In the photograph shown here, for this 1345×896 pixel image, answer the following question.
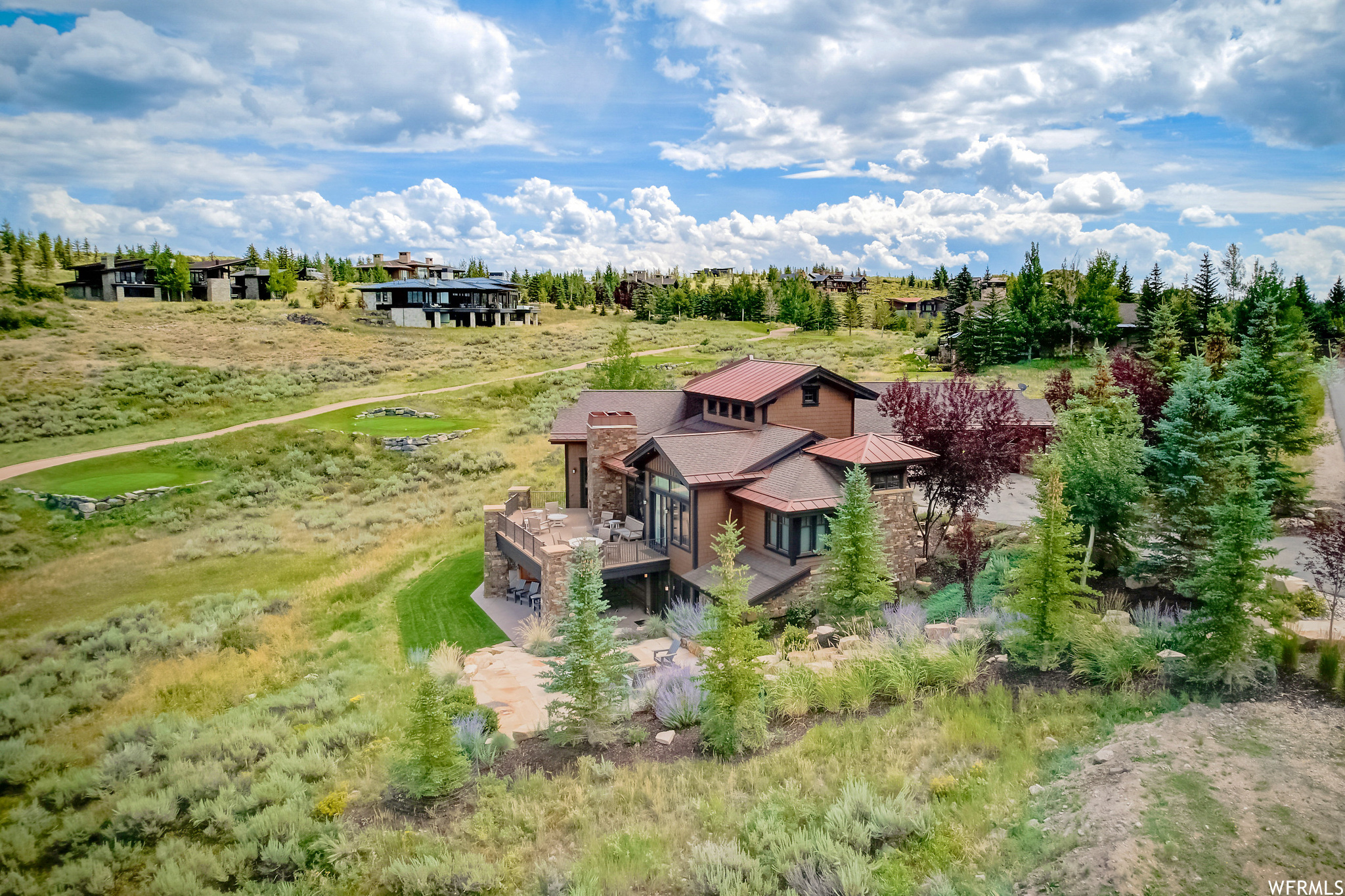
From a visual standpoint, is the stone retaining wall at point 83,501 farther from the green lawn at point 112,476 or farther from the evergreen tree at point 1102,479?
the evergreen tree at point 1102,479

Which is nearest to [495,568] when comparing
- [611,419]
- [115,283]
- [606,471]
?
[606,471]

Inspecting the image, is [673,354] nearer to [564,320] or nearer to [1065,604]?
[564,320]

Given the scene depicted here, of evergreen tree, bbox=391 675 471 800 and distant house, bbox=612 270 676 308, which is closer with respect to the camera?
evergreen tree, bbox=391 675 471 800

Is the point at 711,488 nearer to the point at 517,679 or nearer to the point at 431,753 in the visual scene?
the point at 517,679

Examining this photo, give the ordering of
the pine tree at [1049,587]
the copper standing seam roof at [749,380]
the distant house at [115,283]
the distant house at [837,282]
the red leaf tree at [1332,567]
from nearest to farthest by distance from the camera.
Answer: the pine tree at [1049,587]
the red leaf tree at [1332,567]
the copper standing seam roof at [749,380]
the distant house at [115,283]
the distant house at [837,282]

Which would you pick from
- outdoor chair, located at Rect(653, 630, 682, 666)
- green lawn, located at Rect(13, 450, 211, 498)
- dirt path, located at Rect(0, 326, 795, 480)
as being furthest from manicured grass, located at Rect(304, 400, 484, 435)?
outdoor chair, located at Rect(653, 630, 682, 666)

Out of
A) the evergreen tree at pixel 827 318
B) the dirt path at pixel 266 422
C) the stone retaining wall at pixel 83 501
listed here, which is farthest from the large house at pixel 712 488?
the evergreen tree at pixel 827 318

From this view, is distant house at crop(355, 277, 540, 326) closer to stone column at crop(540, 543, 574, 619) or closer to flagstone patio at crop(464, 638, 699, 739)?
stone column at crop(540, 543, 574, 619)
